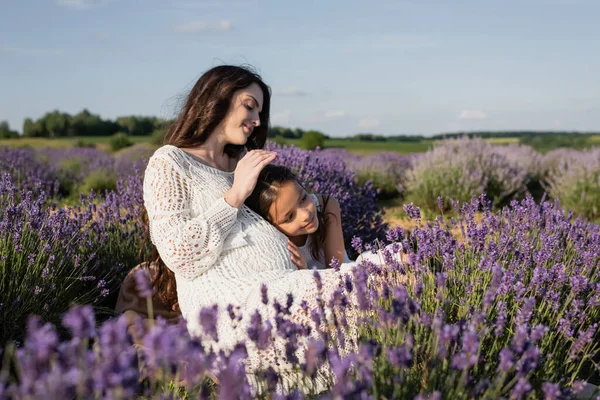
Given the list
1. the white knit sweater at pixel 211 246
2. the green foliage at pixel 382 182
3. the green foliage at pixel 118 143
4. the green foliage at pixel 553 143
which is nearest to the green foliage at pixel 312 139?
the green foliage at pixel 553 143

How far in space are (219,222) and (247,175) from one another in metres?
0.25

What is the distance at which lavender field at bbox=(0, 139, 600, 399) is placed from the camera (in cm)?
115

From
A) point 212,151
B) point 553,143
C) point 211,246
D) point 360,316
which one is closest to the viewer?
point 360,316

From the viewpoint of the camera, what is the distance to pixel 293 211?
2.97 metres

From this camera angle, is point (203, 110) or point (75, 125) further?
point (75, 125)

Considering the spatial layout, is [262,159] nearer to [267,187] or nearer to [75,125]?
[267,187]

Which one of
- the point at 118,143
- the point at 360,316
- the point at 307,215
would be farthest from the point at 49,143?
the point at 360,316

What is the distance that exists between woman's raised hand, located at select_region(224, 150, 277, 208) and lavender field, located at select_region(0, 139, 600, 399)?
56cm

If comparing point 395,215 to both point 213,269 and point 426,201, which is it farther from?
point 213,269

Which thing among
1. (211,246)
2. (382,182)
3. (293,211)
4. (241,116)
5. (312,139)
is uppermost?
(241,116)

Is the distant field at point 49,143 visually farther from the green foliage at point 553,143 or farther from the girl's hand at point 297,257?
the girl's hand at point 297,257

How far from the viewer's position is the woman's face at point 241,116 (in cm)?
304

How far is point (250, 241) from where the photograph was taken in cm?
272

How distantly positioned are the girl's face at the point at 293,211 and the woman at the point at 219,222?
0.12m
